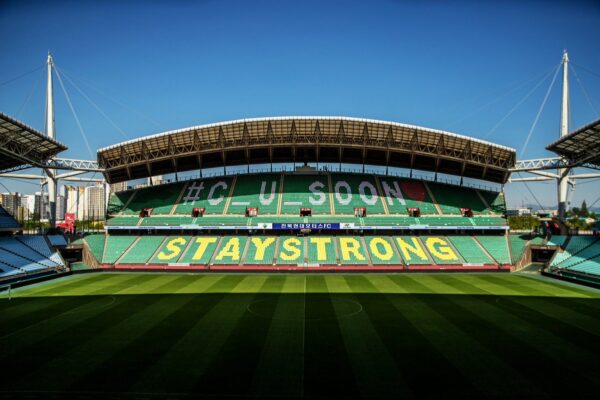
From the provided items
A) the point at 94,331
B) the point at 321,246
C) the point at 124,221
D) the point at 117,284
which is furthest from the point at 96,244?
A: the point at 94,331

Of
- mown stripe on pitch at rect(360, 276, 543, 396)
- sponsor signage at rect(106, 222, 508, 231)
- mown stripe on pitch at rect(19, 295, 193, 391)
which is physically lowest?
mown stripe on pitch at rect(360, 276, 543, 396)

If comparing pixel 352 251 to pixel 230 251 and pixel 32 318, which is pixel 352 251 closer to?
pixel 230 251

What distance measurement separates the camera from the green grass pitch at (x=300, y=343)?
1417cm

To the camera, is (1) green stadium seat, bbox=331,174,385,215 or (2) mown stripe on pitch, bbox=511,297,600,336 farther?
(1) green stadium seat, bbox=331,174,385,215

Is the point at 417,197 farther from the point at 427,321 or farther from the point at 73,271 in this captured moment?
the point at 73,271

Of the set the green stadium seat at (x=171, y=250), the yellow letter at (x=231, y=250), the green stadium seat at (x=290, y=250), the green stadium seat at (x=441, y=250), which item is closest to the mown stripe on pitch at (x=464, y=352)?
the green stadium seat at (x=441, y=250)

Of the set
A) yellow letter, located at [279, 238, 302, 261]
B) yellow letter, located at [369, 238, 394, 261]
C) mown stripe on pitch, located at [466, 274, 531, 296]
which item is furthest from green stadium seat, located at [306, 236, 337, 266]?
mown stripe on pitch, located at [466, 274, 531, 296]

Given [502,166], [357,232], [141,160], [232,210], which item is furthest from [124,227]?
[502,166]

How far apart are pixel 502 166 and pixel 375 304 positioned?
3458 cm

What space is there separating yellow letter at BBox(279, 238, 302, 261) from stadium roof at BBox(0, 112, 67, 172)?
28453 mm

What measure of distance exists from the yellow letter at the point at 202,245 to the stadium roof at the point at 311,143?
1172cm

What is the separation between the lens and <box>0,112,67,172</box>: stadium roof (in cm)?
3550

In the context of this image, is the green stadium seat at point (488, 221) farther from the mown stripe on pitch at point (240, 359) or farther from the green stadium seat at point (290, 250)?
the mown stripe on pitch at point (240, 359)

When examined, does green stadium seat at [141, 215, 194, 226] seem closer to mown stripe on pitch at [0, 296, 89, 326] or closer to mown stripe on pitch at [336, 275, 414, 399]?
mown stripe on pitch at [0, 296, 89, 326]
